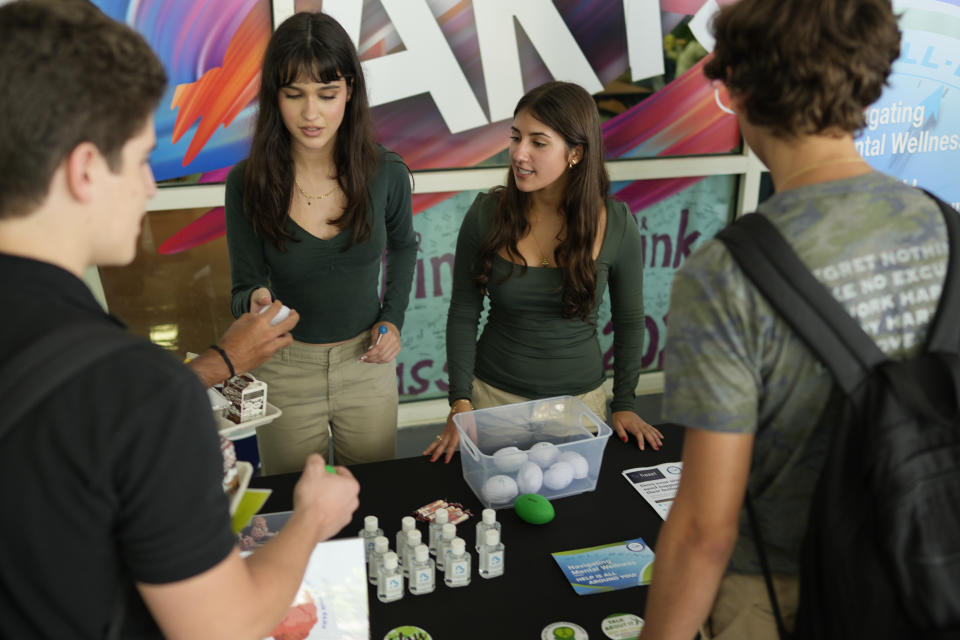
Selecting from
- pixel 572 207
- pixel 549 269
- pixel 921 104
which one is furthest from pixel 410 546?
pixel 921 104

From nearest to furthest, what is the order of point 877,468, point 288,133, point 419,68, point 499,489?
point 877,468
point 499,489
point 288,133
point 419,68

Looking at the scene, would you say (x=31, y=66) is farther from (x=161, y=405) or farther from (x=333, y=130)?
(x=333, y=130)

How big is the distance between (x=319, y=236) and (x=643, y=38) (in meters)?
2.27

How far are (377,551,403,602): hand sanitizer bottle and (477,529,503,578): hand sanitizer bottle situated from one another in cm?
16

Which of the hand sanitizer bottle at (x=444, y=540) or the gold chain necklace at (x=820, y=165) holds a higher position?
the gold chain necklace at (x=820, y=165)

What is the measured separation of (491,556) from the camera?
131 centimetres

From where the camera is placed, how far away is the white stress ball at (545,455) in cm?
156

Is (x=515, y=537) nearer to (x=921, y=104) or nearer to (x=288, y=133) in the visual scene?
(x=288, y=133)

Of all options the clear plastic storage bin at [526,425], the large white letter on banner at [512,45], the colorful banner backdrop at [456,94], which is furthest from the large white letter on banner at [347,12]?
the clear plastic storage bin at [526,425]

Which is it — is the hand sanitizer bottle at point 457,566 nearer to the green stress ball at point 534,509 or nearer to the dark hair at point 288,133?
the green stress ball at point 534,509

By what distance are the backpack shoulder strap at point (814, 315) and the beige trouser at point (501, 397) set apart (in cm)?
129

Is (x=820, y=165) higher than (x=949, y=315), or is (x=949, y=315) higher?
(x=820, y=165)

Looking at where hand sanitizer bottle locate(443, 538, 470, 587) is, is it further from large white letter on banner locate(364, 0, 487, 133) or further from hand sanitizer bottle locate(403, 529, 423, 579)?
large white letter on banner locate(364, 0, 487, 133)

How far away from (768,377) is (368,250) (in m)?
1.39
